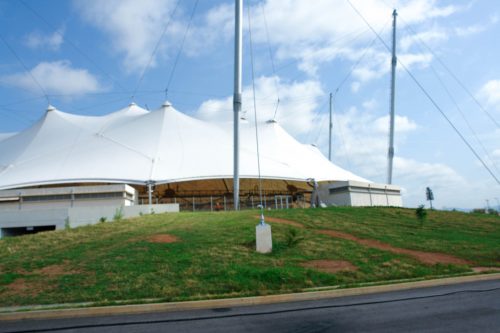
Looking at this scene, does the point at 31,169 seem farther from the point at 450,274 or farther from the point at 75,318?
the point at 450,274

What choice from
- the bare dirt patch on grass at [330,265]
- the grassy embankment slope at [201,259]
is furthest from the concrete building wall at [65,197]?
the bare dirt patch on grass at [330,265]

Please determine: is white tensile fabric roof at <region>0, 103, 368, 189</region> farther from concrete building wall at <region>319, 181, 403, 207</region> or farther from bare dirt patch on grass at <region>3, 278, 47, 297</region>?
bare dirt patch on grass at <region>3, 278, 47, 297</region>

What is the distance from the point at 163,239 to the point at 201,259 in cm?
296

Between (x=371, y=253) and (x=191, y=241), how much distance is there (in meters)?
5.87

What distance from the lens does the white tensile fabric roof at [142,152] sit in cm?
3053

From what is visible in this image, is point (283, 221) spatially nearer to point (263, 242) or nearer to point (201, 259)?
point (263, 242)

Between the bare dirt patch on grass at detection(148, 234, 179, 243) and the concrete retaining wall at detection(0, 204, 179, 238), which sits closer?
the bare dirt patch on grass at detection(148, 234, 179, 243)

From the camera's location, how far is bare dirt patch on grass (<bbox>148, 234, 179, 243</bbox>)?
46.6 ft

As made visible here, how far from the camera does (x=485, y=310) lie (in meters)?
7.91

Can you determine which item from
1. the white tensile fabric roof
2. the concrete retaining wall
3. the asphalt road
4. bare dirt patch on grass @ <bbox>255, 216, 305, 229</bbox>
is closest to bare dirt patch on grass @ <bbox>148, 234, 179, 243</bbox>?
bare dirt patch on grass @ <bbox>255, 216, 305, 229</bbox>

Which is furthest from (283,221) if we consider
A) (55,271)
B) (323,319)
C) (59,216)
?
(323,319)

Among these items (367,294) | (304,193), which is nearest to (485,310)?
(367,294)

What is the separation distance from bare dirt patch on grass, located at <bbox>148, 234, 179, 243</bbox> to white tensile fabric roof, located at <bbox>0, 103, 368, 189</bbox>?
574 inches

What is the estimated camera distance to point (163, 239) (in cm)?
1448
